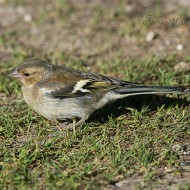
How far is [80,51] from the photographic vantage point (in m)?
8.94

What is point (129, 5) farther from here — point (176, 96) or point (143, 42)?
point (176, 96)

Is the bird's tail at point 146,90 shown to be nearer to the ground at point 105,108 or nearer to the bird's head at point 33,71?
the ground at point 105,108

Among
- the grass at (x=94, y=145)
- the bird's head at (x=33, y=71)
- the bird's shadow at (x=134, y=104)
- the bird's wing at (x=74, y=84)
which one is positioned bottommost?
the grass at (x=94, y=145)

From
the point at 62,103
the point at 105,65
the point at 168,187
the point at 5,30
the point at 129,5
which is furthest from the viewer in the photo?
the point at 129,5

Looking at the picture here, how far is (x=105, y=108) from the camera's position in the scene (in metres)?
6.89

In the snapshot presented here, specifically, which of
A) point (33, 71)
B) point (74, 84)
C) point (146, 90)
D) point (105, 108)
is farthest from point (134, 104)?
point (33, 71)

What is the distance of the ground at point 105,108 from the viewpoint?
16.9ft

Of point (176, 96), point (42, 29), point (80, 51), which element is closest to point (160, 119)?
point (176, 96)

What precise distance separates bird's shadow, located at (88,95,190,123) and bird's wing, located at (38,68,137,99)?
428 mm

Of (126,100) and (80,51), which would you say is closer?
(126,100)

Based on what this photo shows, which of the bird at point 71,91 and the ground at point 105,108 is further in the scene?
the bird at point 71,91

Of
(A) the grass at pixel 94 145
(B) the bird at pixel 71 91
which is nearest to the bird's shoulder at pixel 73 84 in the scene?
(B) the bird at pixel 71 91

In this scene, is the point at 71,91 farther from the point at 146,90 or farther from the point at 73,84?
the point at 146,90

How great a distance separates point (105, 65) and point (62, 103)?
2101 mm
